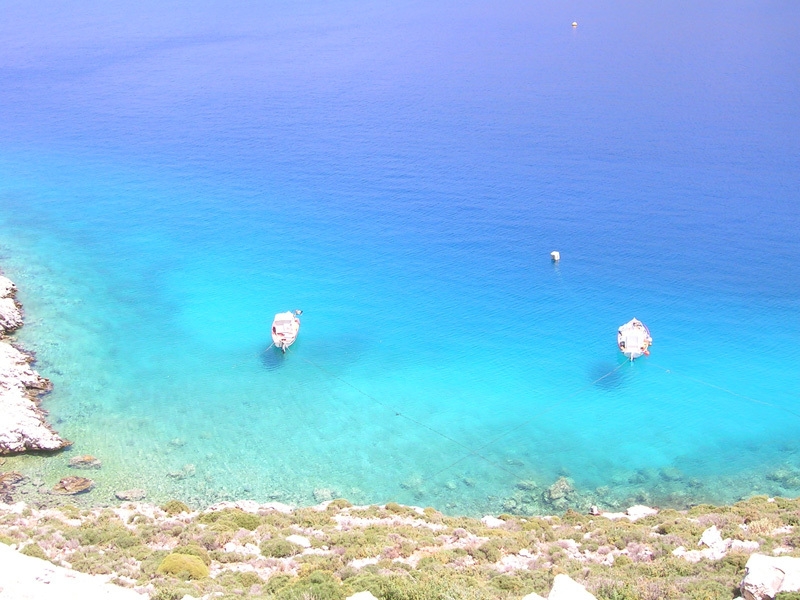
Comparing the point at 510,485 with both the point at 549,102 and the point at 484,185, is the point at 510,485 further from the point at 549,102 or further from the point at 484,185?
the point at 549,102

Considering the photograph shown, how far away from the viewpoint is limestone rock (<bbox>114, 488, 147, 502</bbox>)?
42469 millimetres

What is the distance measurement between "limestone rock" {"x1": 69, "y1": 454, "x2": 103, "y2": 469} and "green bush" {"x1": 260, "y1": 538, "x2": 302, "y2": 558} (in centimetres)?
1851

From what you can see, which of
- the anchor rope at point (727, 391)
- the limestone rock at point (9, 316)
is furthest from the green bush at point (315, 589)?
the limestone rock at point (9, 316)

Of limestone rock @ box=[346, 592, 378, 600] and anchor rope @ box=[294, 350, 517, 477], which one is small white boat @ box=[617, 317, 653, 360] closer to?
anchor rope @ box=[294, 350, 517, 477]

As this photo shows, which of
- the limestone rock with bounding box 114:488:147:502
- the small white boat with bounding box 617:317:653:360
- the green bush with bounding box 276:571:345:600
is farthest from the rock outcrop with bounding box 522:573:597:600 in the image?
the small white boat with bounding box 617:317:653:360

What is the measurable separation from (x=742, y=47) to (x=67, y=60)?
408 ft

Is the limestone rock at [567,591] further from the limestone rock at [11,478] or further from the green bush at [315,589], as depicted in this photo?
the limestone rock at [11,478]

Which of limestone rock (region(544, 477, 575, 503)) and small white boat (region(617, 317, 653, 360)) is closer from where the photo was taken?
limestone rock (region(544, 477, 575, 503))

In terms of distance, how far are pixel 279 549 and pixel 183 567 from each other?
4281mm

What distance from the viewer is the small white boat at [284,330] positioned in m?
58.4

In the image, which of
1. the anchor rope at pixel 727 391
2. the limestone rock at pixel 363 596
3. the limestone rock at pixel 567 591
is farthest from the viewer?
the anchor rope at pixel 727 391

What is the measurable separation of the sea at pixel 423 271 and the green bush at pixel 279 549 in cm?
1173

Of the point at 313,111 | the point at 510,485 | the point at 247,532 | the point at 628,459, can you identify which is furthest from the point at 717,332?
the point at 313,111

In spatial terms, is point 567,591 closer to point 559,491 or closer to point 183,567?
point 183,567
